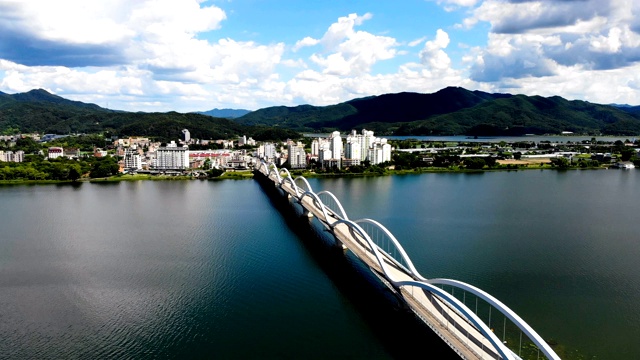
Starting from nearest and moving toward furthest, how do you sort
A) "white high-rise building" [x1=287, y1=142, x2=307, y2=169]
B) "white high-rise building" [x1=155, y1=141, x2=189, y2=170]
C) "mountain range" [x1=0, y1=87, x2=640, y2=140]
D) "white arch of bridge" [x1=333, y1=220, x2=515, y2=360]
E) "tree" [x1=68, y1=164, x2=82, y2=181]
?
"white arch of bridge" [x1=333, y1=220, x2=515, y2=360]
"tree" [x1=68, y1=164, x2=82, y2=181]
"white high-rise building" [x1=155, y1=141, x2=189, y2=170]
"white high-rise building" [x1=287, y1=142, x2=307, y2=169]
"mountain range" [x1=0, y1=87, x2=640, y2=140]

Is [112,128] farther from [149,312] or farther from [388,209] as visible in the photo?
[149,312]

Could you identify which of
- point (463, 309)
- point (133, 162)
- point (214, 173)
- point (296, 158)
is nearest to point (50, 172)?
point (133, 162)

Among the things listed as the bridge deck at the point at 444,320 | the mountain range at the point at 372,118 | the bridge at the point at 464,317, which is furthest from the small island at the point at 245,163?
the mountain range at the point at 372,118

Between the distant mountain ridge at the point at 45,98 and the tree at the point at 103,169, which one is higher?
the distant mountain ridge at the point at 45,98

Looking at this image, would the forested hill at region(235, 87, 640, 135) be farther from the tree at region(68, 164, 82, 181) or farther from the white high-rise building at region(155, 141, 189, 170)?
the tree at region(68, 164, 82, 181)

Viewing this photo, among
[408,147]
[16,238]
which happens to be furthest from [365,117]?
[16,238]

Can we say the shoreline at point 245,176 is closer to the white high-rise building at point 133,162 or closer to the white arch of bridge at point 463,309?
the white high-rise building at point 133,162

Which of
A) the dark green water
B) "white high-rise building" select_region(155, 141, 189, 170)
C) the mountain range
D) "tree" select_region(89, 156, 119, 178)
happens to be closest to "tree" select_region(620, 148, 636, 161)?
the dark green water
